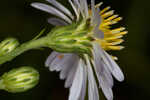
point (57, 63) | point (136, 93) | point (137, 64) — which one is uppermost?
point (57, 63)

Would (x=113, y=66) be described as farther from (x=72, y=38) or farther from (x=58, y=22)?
(x=58, y=22)

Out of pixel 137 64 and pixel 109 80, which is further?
pixel 137 64

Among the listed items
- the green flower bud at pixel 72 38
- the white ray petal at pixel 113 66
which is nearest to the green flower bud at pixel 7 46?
the green flower bud at pixel 72 38

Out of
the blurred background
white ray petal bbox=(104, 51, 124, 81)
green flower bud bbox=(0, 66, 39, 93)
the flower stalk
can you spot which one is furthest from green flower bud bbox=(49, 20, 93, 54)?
the blurred background

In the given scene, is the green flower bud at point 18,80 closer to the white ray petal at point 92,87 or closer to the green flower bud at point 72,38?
the green flower bud at point 72,38

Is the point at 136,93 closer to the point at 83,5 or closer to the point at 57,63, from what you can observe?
the point at 57,63

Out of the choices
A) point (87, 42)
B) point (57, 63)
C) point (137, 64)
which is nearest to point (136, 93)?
point (137, 64)

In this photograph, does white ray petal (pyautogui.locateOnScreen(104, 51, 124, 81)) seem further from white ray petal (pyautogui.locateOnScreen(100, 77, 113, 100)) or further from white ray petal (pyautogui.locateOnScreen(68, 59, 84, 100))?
white ray petal (pyautogui.locateOnScreen(68, 59, 84, 100))
